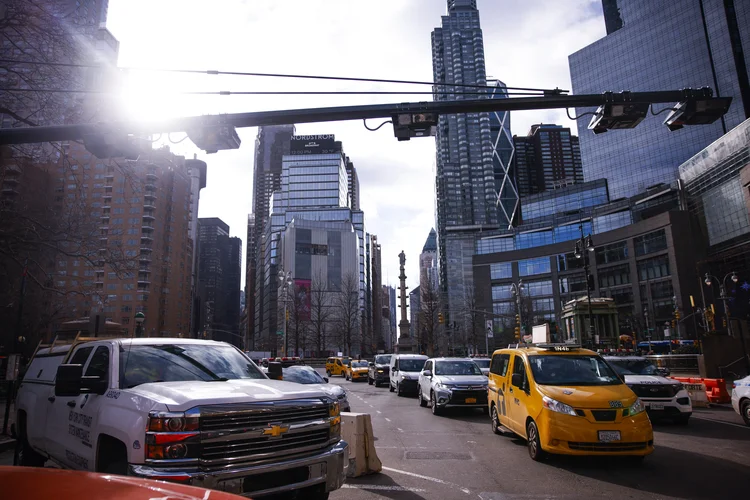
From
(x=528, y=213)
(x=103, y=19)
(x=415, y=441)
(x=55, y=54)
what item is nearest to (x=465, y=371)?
(x=415, y=441)

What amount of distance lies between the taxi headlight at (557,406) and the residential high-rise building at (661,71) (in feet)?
339

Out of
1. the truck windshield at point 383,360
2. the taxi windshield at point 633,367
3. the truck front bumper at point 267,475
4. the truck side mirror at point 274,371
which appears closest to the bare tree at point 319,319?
the truck windshield at point 383,360

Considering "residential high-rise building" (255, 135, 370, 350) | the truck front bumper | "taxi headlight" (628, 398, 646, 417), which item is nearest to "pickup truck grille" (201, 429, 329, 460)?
the truck front bumper

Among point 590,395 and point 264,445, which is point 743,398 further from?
point 264,445

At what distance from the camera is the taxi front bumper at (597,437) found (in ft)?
25.3

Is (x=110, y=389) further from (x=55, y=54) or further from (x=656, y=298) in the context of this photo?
(x=656, y=298)

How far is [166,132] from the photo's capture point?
993 cm

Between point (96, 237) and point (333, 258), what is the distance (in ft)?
393

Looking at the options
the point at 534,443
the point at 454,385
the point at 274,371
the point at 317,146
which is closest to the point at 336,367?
the point at 454,385

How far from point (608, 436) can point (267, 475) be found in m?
5.79

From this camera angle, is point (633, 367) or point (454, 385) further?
point (454, 385)

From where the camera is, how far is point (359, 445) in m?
7.68

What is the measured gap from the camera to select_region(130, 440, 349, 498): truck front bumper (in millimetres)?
4117

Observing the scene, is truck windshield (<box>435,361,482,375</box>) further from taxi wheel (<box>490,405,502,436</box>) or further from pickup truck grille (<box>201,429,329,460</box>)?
pickup truck grille (<box>201,429,329,460</box>)
